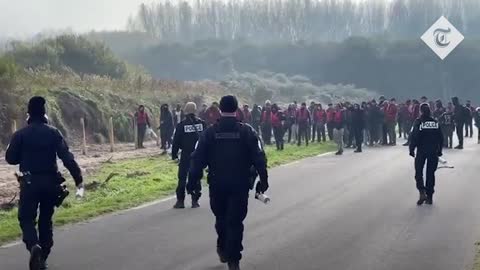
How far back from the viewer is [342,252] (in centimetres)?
994

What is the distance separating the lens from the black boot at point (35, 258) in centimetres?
862

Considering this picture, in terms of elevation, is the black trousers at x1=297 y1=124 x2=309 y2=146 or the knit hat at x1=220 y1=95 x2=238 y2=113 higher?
the knit hat at x1=220 y1=95 x2=238 y2=113

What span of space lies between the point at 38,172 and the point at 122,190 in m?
8.66

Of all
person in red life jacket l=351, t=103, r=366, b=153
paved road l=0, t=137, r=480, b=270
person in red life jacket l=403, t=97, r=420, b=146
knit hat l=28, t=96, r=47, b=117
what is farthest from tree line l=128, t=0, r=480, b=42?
knit hat l=28, t=96, r=47, b=117

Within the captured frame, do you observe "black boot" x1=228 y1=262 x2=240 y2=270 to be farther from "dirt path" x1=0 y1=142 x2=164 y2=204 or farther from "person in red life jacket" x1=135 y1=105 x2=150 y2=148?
"person in red life jacket" x1=135 y1=105 x2=150 y2=148

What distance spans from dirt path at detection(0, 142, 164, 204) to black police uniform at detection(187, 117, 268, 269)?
28.5 ft

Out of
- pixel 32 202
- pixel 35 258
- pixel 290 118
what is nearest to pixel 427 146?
pixel 32 202

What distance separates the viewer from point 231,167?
8.67 m

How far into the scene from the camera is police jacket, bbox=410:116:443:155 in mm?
14508

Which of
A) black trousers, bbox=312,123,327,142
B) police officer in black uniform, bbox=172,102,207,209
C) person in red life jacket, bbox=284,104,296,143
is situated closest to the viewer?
police officer in black uniform, bbox=172,102,207,209

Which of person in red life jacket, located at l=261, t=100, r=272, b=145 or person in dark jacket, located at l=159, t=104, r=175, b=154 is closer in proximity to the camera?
person in dark jacket, located at l=159, t=104, r=175, b=154

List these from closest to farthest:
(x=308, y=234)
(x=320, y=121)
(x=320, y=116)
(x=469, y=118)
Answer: (x=308, y=234)
(x=469, y=118)
(x=320, y=116)
(x=320, y=121)

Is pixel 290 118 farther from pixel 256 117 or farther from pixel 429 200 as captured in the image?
pixel 429 200

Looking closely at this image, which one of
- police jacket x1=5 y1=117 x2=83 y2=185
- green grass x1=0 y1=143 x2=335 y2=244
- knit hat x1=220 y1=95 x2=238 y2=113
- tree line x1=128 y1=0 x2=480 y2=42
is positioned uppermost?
tree line x1=128 y1=0 x2=480 y2=42
